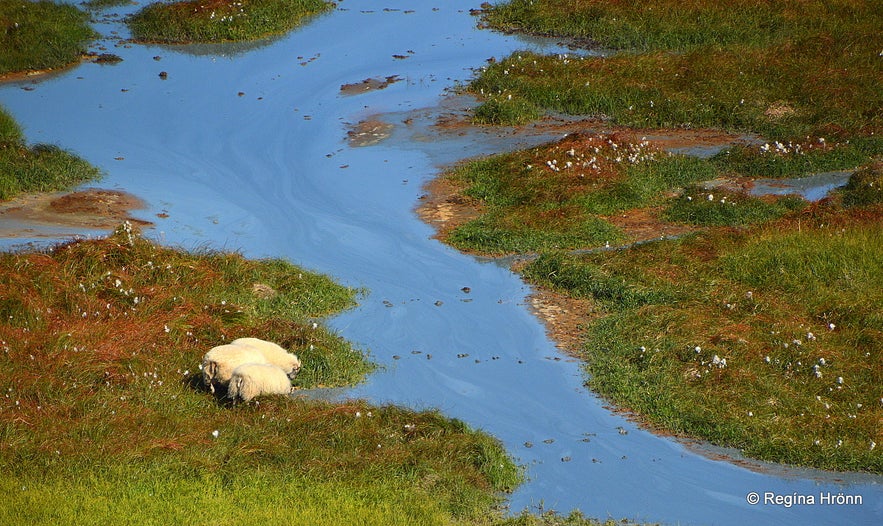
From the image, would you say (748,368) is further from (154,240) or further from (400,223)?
(154,240)

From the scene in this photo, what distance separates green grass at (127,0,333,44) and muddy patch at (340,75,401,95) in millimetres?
3521

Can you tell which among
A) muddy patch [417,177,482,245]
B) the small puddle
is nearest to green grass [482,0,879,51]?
the small puddle

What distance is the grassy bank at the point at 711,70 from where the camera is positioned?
19.4 metres

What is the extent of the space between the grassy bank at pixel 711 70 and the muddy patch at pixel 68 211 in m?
6.41

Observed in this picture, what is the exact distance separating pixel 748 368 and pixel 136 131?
40.0 ft

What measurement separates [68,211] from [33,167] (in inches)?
56.6

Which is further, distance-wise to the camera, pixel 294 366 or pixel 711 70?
pixel 711 70

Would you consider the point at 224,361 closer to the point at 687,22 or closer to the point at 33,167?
the point at 33,167

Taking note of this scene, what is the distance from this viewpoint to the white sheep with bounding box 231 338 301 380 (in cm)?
1102

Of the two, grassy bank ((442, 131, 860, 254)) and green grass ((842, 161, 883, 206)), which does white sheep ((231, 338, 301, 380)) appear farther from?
green grass ((842, 161, 883, 206))

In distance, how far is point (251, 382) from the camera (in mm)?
10445

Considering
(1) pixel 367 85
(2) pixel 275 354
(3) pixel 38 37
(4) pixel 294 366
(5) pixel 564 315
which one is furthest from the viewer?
(3) pixel 38 37
